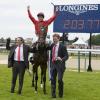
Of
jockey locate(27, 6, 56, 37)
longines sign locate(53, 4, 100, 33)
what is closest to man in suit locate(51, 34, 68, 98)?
jockey locate(27, 6, 56, 37)

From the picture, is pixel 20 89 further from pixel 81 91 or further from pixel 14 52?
pixel 81 91

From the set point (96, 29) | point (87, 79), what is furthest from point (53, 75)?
point (96, 29)

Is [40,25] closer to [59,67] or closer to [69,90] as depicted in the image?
[59,67]

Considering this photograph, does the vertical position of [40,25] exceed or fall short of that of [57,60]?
it exceeds it

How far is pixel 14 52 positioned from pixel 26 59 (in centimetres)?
40

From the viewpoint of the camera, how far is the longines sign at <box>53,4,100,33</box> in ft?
80.2

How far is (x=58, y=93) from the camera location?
13.8m

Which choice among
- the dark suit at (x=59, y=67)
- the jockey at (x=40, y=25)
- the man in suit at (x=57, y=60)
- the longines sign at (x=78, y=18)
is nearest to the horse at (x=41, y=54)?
the jockey at (x=40, y=25)

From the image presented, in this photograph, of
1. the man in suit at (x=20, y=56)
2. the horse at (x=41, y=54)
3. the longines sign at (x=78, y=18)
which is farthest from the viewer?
the longines sign at (x=78, y=18)

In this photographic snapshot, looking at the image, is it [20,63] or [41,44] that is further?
[41,44]

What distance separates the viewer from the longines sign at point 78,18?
962 inches

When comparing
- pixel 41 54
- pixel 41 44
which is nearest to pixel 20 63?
pixel 41 54

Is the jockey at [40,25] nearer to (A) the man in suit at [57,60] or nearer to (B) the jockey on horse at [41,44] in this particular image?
(B) the jockey on horse at [41,44]

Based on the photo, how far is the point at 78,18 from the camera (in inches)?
965
